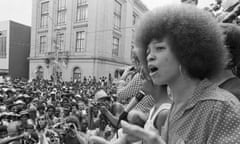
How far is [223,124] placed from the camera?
666mm

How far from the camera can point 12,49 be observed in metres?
26.3

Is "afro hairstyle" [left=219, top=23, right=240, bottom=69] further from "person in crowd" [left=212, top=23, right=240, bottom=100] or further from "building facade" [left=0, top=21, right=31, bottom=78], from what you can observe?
"building facade" [left=0, top=21, right=31, bottom=78]

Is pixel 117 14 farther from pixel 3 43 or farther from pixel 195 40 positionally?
pixel 195 40

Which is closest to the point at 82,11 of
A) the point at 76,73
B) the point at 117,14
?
the point at 117,14

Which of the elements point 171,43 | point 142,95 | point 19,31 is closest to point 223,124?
point 171,43

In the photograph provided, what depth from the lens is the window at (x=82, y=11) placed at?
22.2 m

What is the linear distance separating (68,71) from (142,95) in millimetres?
21707

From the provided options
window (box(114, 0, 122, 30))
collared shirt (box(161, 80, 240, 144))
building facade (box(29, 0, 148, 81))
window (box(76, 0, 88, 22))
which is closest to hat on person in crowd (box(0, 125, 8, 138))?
collared shirt (box(161, 80, 240, 144))

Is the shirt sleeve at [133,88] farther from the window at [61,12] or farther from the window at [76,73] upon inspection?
the window at [61,12]

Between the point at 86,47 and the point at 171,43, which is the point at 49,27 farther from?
the point at 171,43

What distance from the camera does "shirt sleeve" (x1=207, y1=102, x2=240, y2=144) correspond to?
65 centimetres

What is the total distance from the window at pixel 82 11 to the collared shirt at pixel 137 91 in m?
21.8

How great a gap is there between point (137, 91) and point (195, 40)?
682 mm

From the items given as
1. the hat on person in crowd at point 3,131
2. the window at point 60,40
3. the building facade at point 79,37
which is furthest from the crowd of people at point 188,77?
the window at point 60,40
